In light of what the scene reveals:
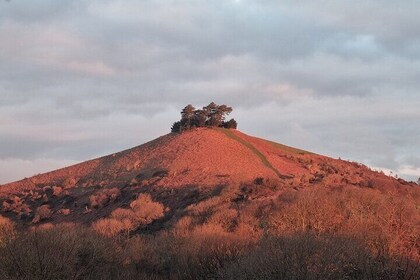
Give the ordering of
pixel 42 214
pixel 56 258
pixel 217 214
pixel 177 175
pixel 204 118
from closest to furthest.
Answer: pixel 56 258 < pixel 217 214 < pixel 42 214 < pixel 177 175 < pixel 204 118

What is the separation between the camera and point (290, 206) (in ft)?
89.4

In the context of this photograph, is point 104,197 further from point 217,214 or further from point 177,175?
point 217,214

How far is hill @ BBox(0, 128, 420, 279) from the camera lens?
1530 cm

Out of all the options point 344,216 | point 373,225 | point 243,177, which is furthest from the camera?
point 243,177

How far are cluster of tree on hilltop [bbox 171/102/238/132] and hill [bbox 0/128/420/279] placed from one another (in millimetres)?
3208

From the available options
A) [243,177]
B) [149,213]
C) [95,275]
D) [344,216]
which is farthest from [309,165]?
[95,275]

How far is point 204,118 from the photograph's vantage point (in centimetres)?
7656

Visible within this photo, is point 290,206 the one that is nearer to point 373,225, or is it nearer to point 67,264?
point 373,225

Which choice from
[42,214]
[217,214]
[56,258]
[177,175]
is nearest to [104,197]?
[42,214]

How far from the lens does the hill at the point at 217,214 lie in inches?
603

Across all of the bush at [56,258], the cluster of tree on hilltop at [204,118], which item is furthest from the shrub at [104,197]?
the bush at [56,258]

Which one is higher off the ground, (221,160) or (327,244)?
(221,160)

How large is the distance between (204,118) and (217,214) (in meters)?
43.7

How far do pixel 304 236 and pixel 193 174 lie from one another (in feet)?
133
